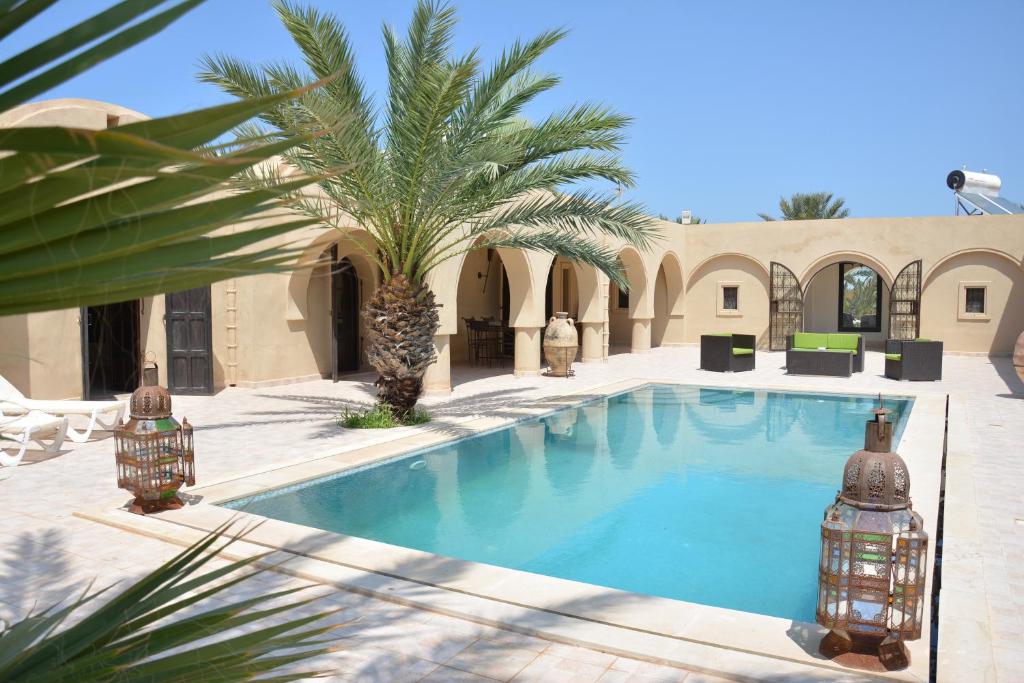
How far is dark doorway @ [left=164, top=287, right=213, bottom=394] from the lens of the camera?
44.2ft

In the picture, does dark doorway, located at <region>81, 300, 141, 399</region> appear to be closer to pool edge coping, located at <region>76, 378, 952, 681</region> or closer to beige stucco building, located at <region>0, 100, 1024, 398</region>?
beige stucco building, located at <region>0, 100, 1024, 398</region>

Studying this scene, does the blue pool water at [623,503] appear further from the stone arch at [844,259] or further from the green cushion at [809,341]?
the stone arch at [844,259]

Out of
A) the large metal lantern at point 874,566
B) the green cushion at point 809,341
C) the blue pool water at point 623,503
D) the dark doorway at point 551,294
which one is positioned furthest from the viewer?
the dark doorway at point 551,294

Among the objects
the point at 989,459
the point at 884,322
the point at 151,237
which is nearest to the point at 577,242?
the point at 989,459

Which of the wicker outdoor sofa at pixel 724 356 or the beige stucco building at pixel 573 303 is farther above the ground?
the beige stucco building at pixel 573 303

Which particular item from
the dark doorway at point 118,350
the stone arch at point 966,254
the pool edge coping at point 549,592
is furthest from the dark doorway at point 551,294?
the pool edge coping at point 549,592

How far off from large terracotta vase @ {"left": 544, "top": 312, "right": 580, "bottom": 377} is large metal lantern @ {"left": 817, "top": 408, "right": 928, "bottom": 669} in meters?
12.2

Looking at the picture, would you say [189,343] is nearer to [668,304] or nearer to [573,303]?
[573,303]

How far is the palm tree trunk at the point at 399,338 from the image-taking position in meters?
10.5

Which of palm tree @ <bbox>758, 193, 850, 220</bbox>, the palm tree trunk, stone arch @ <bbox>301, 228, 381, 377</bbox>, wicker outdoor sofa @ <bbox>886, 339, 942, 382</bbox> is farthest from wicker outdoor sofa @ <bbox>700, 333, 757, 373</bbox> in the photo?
palm tree @ <bbox>758, 193, 850, 220</bbox>

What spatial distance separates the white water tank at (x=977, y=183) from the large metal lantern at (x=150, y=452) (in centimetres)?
2811

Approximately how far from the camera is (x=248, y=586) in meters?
→ 4.80

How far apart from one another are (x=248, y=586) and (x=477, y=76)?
6.32 meters

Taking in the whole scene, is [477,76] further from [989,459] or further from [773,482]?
[989,459]
